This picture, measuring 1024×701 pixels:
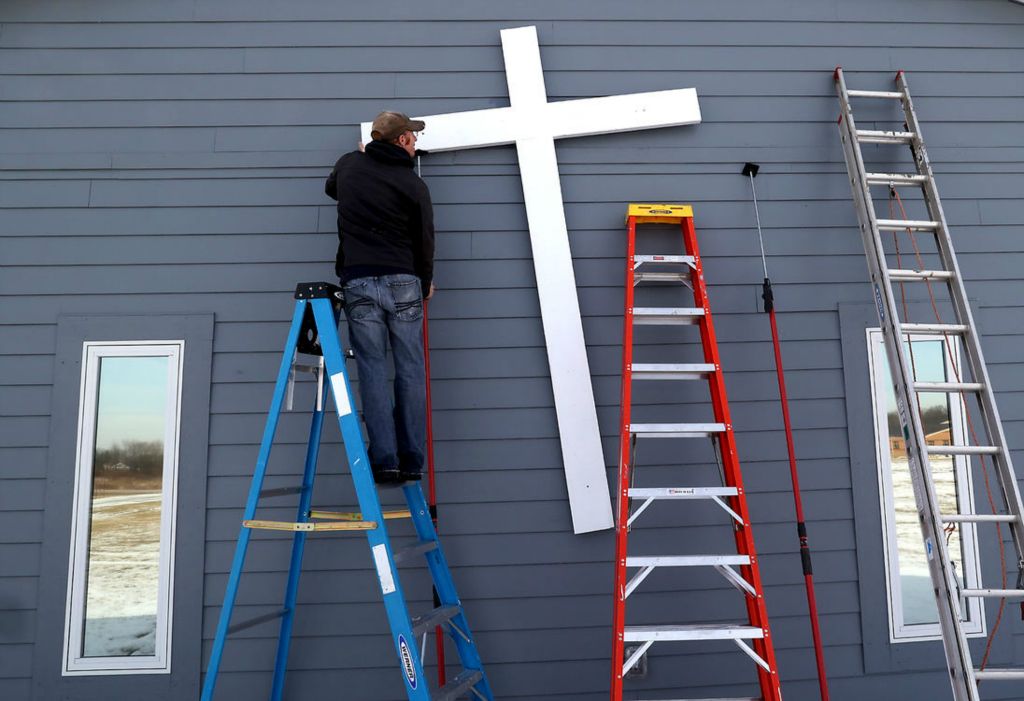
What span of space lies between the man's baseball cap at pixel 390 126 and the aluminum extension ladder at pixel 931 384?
187cm

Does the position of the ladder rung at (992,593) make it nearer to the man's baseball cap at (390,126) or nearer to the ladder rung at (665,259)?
the ladder rung at (665,259)

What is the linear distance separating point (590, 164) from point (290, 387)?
159 centimetres

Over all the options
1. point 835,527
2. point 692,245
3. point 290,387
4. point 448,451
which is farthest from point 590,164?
point 835,527

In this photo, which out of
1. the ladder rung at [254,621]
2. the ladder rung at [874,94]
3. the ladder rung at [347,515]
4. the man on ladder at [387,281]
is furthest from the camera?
the ladder rung at [874,94]

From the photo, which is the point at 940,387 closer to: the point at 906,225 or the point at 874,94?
the point at 906,225

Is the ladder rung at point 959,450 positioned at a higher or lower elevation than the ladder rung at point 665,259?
lower

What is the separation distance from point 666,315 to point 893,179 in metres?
1.19

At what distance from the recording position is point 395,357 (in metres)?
2.80

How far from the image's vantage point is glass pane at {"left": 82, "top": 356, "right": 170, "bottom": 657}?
3104 mm

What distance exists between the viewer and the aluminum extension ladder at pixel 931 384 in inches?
102

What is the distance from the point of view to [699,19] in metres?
3.51

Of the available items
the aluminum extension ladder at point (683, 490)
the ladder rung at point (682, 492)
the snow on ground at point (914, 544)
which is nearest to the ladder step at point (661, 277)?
the aluminum extension ladder at point (683, 490)

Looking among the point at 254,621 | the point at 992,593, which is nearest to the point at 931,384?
the point at 992,593

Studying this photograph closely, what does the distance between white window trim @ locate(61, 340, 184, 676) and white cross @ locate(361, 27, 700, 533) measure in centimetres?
129
